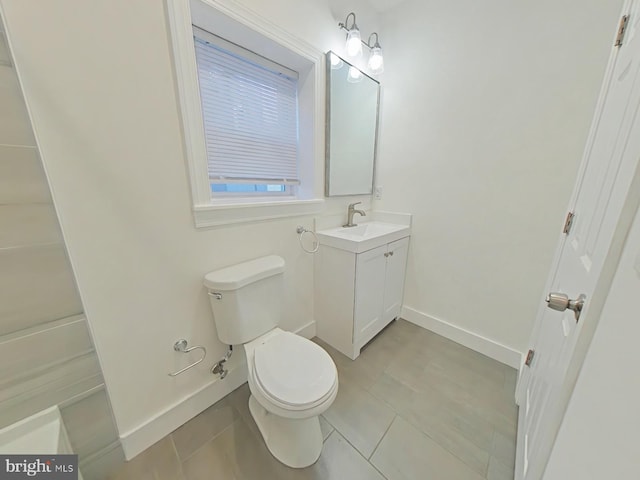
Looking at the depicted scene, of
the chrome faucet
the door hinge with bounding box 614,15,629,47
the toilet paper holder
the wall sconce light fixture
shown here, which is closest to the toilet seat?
the toilet paper holder

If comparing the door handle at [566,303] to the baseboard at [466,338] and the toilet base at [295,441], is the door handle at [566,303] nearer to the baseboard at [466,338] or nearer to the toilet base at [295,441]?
the toilet base at [295,441]

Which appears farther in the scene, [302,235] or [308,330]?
[308,330]

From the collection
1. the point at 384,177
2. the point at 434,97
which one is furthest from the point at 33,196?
the point at 434,97

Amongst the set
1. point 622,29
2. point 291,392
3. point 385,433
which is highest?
point 622,29

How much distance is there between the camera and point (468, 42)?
1439 mm

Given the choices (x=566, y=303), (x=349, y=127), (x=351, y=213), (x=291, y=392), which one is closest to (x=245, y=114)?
(x=349, y=127)

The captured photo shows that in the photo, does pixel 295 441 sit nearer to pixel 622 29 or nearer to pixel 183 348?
pixel 183 348

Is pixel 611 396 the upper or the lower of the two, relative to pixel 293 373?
upper

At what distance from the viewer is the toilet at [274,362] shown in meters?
0.91

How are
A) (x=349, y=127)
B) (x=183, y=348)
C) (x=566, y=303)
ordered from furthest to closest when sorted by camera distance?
(x=349, y=127) < (x=183, y=348) < (x=566, y=303)

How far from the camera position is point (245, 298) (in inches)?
45.3

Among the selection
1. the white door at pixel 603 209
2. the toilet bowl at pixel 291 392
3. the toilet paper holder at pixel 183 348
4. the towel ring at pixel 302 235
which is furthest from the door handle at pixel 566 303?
the toilet paper holder at pixel 183 348

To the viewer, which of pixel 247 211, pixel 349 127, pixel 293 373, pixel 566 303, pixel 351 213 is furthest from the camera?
pixel 351 213

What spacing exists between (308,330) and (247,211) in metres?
1.05
